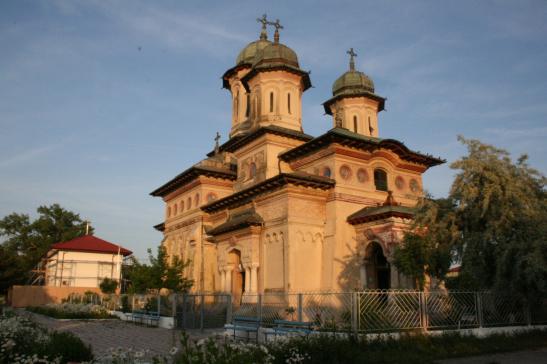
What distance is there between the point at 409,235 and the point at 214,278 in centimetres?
1473

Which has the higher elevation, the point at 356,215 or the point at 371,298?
the point at 356,215

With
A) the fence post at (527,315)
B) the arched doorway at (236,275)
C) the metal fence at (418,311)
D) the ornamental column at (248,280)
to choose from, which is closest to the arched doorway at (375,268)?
the metal fence at (418,311)

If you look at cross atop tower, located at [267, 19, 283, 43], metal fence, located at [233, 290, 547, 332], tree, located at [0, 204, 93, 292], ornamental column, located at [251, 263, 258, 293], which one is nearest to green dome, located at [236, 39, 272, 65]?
cross atop tower, located at [267, 19, 283, 43]

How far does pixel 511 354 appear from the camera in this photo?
449 inches

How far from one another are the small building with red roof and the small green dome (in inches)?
937

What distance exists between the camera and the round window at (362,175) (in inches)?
882

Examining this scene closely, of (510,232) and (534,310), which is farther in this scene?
(534,310)

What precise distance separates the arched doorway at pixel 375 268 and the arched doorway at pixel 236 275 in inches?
249

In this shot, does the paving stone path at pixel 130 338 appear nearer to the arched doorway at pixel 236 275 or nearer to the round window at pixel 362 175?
the arched doorway at pixel 236 275

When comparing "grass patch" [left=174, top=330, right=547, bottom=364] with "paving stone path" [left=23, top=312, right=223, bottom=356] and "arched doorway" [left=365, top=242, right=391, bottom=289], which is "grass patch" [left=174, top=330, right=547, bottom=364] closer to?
"paving stone path" [left=23, top=312, right=223, bottom=356]

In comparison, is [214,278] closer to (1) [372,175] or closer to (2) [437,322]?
(1) [372,175]

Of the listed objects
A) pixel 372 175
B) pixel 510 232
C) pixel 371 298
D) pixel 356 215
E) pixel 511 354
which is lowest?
pixel 511 354

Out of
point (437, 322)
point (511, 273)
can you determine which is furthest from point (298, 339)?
point (511, 273)

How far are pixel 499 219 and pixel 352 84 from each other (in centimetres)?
1800
